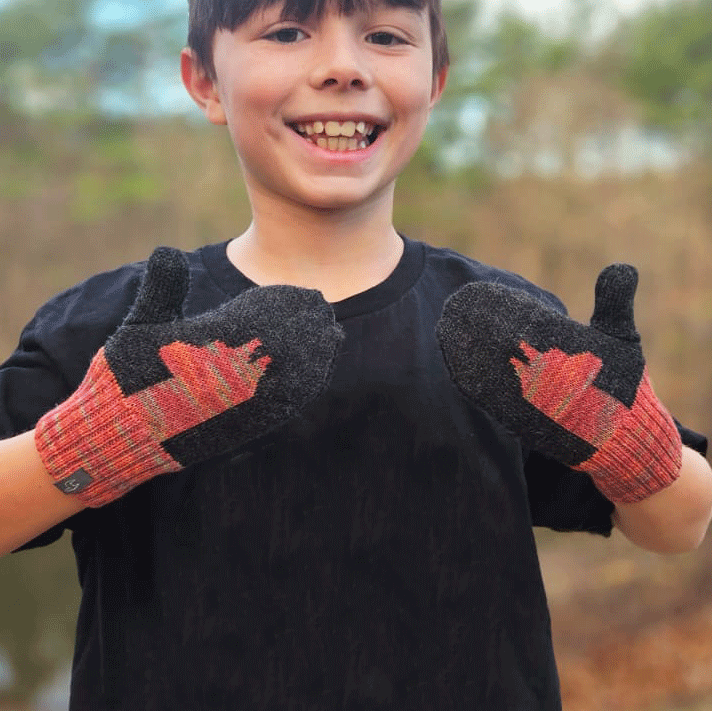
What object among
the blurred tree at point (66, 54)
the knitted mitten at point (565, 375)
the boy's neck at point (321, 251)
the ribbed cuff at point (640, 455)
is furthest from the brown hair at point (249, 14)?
the blurred tree at point (66, 54)

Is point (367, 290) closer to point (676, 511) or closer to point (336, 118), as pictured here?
point (336, 118)

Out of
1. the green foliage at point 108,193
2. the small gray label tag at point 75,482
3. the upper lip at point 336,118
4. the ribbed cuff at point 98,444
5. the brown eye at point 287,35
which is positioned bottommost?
the green foliage at point 108,193

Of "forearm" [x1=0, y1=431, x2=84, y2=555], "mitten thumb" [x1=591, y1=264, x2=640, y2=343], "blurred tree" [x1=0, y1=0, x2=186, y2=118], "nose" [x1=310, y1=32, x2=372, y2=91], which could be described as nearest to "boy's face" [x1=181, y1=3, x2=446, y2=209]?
"nose" [x1=310, y1=32, x2=372, y2=91]

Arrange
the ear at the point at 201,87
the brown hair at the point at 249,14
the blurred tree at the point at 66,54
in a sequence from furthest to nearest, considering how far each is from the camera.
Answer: the blurred tree at the point at 66,54 < the ear at the point at 201,87 < the brown hair at the point at 249,14

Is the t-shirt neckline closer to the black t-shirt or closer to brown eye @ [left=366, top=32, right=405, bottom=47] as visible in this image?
the black t-shirt

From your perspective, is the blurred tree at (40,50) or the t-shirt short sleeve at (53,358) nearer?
the t-shirt short sleeve at (53,358)

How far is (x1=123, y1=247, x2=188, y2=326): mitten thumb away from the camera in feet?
2.69

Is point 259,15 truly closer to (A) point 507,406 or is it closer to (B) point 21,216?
(A) point 507,406

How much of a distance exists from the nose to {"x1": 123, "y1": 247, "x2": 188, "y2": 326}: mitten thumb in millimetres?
218

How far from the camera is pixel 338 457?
0.93 meters

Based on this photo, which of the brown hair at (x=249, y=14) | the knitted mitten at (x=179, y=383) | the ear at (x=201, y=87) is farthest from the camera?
the ear at (x=201, y=87)

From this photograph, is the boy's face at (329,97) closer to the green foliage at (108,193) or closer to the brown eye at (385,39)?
the brown eye at (385,39)

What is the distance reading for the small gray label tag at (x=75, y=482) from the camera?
84cm

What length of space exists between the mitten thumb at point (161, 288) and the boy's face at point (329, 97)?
0.17 m
